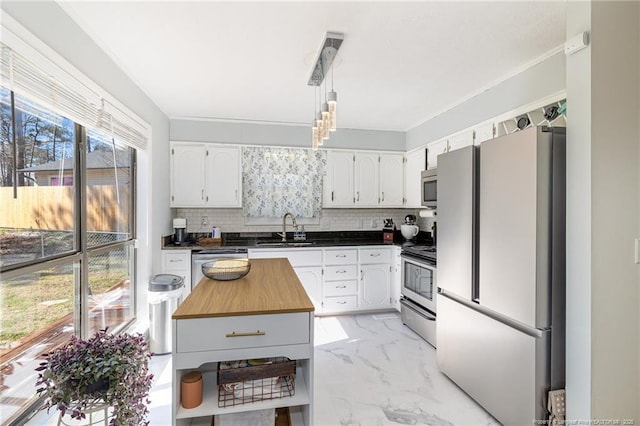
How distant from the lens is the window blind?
54.6 inches

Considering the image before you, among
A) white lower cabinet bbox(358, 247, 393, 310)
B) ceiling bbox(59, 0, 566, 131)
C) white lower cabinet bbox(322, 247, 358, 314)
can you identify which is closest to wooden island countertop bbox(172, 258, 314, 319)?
ceiling bbox(59, 0, 566, 131)

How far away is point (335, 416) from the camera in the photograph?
6.81 ft

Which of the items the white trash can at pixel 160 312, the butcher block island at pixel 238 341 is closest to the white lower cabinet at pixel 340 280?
the white trash can at pixel 160 312

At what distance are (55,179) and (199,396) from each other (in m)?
1.52

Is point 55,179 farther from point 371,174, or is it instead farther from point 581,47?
point 371,174

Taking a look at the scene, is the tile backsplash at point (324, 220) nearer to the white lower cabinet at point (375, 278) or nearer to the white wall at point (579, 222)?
the white lower cabinet at point (375, 278)

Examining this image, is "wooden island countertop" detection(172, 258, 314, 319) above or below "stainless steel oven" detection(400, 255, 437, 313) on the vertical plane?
above

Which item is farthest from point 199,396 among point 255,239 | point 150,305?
point 255,239

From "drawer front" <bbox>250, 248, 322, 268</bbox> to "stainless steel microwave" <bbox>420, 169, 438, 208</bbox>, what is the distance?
4.63ft

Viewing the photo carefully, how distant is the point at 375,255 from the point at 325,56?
2.52 metres

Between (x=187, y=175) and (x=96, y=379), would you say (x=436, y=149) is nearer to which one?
(x=187, y=175)

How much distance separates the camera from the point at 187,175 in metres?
3.96

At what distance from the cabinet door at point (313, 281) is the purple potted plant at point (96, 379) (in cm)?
255

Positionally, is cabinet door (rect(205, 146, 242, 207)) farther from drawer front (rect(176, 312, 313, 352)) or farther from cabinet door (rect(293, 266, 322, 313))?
drawer front (rect(176, 312, 313, 352))
